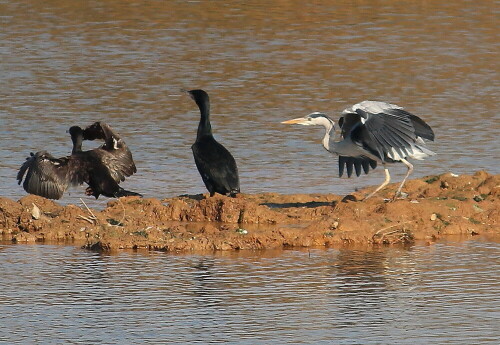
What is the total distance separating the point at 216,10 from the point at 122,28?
2419mm

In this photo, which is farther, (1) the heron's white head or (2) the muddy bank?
(1) the heron's white head

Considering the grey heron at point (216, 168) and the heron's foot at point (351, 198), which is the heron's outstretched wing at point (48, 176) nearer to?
the grey heron at point (216, 168)

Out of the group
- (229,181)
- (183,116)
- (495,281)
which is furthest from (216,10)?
(495,281)

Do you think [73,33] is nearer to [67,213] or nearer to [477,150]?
[477,150]

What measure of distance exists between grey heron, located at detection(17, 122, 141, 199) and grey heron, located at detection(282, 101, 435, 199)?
70.9 inches

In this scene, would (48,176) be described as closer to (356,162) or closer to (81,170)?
(81,170)

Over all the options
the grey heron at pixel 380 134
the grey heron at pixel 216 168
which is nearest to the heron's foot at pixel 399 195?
the grey heron at pixel 380 134

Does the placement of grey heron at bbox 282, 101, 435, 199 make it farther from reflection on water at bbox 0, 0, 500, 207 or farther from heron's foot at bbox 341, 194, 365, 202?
reflection on water at bbox 0, 0, 500, 207

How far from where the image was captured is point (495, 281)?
9133 millimetres

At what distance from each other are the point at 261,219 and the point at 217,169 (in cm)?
91

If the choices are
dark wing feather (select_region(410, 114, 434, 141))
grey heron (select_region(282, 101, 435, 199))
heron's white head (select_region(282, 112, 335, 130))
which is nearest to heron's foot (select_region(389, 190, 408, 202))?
grey heron (select_region(282, 101, 435, 199))

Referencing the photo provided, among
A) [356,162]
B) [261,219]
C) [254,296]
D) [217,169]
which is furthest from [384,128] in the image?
[254,296]

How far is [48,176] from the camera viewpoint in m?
12.0

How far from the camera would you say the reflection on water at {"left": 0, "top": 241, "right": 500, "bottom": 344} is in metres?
7.80
